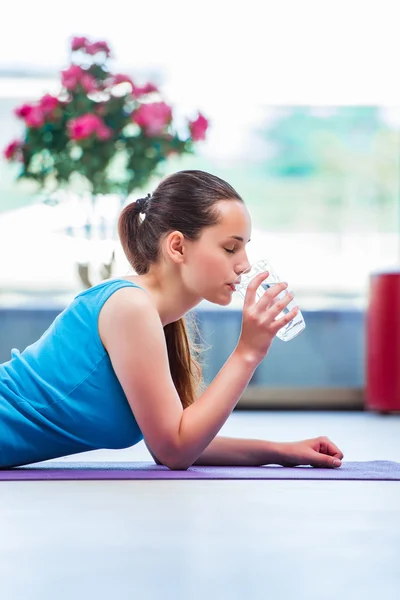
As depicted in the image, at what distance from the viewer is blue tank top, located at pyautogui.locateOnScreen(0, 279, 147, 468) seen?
5.52 feet

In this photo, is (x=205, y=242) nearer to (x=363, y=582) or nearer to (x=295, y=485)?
(x=295, y=485)

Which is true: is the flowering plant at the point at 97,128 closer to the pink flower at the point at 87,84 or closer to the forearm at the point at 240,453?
the pink flower at the point at 87,84

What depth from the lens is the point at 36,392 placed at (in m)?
1.70

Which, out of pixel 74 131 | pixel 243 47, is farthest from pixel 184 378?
pixel 243 47

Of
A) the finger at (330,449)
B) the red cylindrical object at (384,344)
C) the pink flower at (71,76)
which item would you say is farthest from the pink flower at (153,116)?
the finger at (330,449)

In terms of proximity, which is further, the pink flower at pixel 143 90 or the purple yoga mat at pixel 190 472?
the pink flower at pixel 143 90

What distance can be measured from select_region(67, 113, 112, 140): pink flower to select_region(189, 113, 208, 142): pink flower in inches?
13.9

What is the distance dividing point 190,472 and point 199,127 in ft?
8.11

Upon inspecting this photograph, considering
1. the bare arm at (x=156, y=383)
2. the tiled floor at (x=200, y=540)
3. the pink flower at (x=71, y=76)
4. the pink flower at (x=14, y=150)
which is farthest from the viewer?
→ the pink flower at (x=14, y=150)

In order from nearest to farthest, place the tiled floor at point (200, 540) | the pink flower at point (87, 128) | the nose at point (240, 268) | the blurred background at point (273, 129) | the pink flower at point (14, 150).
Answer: the tiled floor at point (200, 540) < the nose at point (240, 268) < the pink flower at point (87, 128) < the pink flower at point (14, 150) < the blurred background at point (273, 129)

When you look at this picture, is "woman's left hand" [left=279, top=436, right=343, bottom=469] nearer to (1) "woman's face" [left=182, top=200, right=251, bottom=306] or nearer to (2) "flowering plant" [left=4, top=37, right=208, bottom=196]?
(1) "woman's face" [left=182, top=200, right=251, bottom=306]

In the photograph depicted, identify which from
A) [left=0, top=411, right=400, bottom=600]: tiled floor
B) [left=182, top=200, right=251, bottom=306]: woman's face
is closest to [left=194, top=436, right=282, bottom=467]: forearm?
[left=0, top=411, right=400, bottom=600]: tiled floor

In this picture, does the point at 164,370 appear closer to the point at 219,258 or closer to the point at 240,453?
the point at 219,258

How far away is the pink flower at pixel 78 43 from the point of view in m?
4.03
